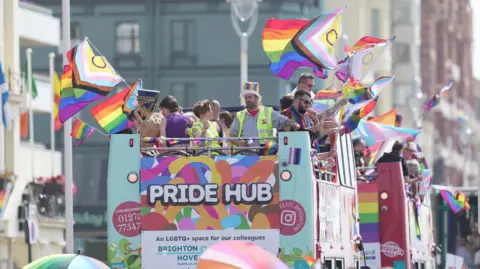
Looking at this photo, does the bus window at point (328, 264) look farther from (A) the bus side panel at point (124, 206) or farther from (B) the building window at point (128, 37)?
(B) the building window at point (128, 37)

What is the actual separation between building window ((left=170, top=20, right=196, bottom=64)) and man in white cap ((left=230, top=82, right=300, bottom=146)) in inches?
2063

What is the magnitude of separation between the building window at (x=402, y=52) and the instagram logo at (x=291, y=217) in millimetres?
73930

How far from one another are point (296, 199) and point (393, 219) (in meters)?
6.00

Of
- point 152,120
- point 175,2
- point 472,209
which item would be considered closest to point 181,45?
point 175,2

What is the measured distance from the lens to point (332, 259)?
19172mm

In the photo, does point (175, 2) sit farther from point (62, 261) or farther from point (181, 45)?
point (62, 261)

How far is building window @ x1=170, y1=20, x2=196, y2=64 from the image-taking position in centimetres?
7156

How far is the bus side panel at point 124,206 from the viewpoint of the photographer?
18.3 meters

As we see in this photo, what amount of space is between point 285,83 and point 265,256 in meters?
53.7

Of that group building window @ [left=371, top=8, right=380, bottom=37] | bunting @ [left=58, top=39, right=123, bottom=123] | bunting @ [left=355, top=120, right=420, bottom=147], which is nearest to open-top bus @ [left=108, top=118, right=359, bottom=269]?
bunting @ [left=58, top=39, right=123, bottom=123]

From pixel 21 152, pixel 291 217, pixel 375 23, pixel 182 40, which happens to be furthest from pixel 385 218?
pixel 375 23

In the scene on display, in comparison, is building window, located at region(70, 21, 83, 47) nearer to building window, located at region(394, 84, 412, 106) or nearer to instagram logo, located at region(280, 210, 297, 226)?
building window, located at region(394, 84, 412, 106)

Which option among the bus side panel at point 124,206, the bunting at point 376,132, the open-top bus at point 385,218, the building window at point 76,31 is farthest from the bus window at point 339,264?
the building window at point 76,31

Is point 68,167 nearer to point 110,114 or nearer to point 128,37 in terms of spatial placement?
point 110,114
